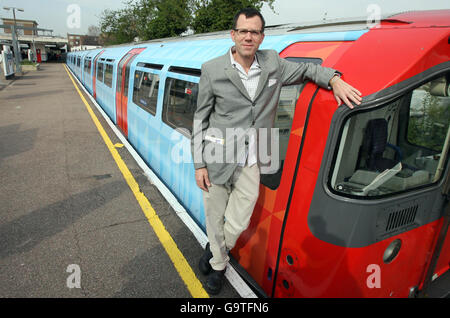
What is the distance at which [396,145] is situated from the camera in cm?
214

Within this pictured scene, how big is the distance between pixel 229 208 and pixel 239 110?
2.63 ft

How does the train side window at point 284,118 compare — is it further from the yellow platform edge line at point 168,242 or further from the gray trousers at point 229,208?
the yellow platform edge line at point 168,242

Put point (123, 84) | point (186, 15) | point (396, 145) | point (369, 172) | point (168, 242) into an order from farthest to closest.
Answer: point (186, 15) < point (123, 84) < point (168, 242) < point (396, 145) < point (369, 172)

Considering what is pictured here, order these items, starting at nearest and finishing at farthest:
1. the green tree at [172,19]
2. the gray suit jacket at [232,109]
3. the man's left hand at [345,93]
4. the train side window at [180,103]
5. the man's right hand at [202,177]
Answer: the man's left hand at [345,93], the gray suit jacket at [232,109], the man's right hand at [202,177], the train side window at [180,103], the green tree at [172,19]

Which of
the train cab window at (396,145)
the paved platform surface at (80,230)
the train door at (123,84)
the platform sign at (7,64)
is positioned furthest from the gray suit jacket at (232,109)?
the platform sign at (7,64)

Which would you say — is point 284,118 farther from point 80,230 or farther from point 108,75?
point 108,75

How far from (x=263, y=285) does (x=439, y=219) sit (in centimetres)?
135

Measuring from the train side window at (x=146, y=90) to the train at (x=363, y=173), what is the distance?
103 inches

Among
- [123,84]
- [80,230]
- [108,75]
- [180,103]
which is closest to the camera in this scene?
[80,230]

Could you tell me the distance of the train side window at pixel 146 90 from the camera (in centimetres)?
461

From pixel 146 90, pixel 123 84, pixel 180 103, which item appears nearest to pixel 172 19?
pixel 123 84

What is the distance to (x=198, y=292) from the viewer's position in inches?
101

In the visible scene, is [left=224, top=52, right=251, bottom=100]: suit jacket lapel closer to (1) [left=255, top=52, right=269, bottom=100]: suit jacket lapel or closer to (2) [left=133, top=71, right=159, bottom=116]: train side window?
(1) [left=255, top=52, right=269, bottom=100]: suit jacket lapel

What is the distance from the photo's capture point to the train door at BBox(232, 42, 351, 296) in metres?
1.94
